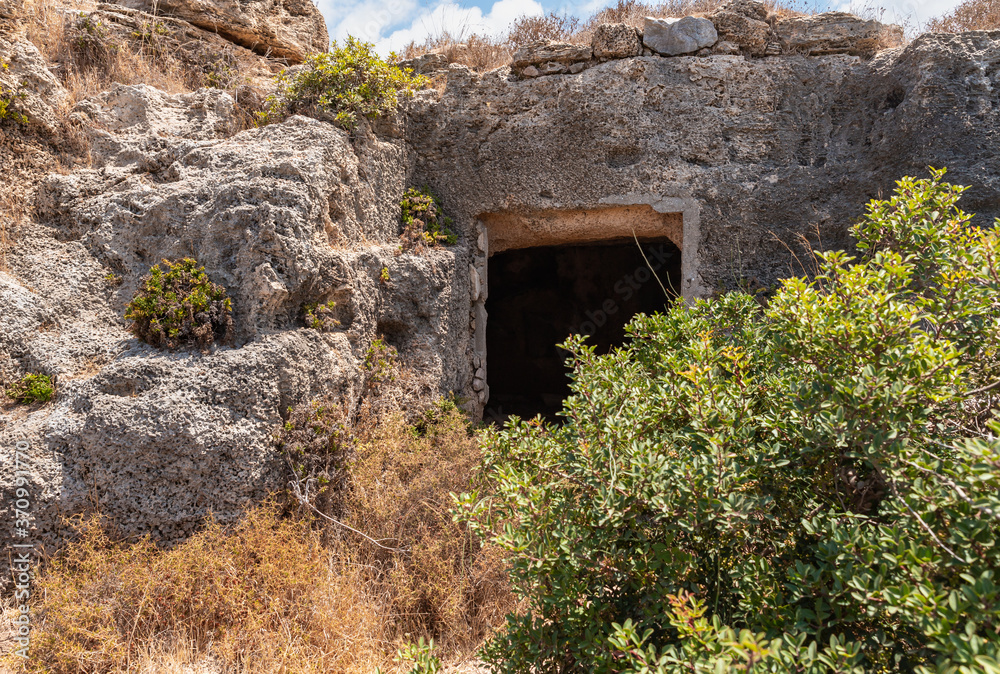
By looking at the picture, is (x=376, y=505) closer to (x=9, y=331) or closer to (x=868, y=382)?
(x=9, y=331)

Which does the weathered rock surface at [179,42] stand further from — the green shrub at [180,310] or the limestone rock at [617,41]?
the limestone rock at [617,41]

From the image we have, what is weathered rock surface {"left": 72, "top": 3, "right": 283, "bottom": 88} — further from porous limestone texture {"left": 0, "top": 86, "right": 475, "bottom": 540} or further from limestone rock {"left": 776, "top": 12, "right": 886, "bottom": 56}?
limestone rock {"left": 776, "top": 12, "right": 886, "bottom": 56}

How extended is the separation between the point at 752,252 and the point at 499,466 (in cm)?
342

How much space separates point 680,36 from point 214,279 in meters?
4.24

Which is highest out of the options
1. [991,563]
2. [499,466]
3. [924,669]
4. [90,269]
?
[90,269]

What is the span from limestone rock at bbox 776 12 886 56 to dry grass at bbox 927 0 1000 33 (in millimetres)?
1247

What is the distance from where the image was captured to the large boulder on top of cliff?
5820 millimetres

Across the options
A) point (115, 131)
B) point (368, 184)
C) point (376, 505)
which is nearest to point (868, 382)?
point (376, 505)

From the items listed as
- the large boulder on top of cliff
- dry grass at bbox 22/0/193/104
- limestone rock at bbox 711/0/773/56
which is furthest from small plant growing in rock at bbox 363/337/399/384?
limestone rock at bbox 711/0/773/56

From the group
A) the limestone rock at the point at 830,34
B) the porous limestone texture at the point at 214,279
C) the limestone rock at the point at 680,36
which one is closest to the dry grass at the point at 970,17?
the limestone rock at the point at 830,34

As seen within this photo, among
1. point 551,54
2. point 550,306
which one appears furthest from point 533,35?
point 550,306

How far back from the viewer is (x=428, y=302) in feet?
15.8

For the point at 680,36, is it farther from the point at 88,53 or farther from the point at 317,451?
the point at 88,53

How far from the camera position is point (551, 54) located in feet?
16.8
